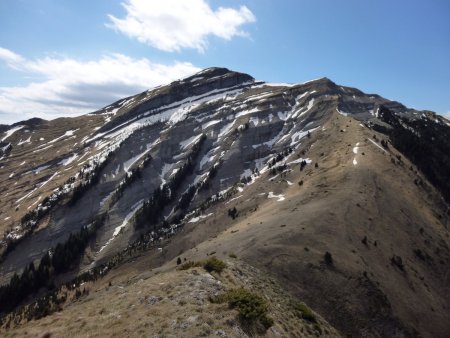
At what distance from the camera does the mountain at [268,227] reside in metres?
48.1

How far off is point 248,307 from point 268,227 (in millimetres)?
43441

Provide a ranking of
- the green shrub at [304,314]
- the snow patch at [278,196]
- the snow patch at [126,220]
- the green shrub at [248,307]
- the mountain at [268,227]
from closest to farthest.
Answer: the green shrub at [248,307] < the green shrub at [304,314] < the mountain at [268,227] < the snow patch at [278,196] < the snow patch at [126,220]

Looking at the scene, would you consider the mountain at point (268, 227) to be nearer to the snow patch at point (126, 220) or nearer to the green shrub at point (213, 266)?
the snow patch at point (126, 220)

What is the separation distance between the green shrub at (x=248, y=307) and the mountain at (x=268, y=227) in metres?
0.87

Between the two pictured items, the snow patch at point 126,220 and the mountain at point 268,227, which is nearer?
the mountain at point 268,227

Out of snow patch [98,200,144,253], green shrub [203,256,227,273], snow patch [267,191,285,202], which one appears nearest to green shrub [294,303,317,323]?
green shrub [203,256,227,273]

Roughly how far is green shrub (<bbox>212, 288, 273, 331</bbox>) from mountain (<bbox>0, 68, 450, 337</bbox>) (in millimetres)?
867

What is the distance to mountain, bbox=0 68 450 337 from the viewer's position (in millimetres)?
48062

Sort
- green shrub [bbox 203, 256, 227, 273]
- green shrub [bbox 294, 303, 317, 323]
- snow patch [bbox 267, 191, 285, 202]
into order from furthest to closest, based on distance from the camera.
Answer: snow patch [bbox 267, 191, 285, 202] → green shrub [bbox 203, 256, 227, 273] → green shrub [bbox 294, 303, 317, 323]

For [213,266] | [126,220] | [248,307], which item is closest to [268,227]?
[213,266]

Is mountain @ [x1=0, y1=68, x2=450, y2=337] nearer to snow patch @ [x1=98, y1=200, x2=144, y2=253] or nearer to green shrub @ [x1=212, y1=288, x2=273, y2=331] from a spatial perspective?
snow patch @ [x1=98, y1=200, x2=144, y2=253]

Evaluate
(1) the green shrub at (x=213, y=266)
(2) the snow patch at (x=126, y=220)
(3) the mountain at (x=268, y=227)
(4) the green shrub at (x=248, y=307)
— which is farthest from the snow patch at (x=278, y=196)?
(4) the green shrub at (x=248, y=307)

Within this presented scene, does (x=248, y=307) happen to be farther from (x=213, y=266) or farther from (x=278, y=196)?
(x=278, y=196)

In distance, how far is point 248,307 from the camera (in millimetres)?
26375
